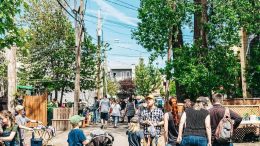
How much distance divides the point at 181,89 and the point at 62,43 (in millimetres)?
17733

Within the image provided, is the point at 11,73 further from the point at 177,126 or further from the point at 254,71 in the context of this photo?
the point at 177,126

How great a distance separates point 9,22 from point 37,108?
13.9 meters

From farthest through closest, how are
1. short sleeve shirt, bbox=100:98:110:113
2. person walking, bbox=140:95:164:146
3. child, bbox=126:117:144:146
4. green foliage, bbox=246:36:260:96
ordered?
short sleeve shirt, bbox=100:98:110:113 < green foliage, bbox=246:36:260:96 < child, bbox=126:117:144:146 < person walking, bbox=140:95:164:146

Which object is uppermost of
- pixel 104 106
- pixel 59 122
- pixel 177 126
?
pixel 177 126

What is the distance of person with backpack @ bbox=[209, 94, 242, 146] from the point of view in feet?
31.7

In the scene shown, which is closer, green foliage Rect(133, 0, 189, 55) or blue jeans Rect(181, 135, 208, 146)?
blue jeans Rect(181, 135, 208, 146)

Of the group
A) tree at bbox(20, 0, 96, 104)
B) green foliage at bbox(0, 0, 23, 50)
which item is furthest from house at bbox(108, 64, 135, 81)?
green foliage at bbox(0, 0, 23, 50)

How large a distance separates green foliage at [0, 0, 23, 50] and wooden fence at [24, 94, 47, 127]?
12625 mm

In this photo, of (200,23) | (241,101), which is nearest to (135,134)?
(200,23)

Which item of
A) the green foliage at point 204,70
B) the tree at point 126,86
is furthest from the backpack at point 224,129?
A: the tree at point 126,86

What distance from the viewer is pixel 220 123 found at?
9711 millimetres

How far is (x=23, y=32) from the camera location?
1331cm

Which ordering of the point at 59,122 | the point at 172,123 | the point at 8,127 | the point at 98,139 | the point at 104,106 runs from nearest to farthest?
the point at 172,123 < the point at 8,127 < the point at 98,139 < the point at 59,122 < the point at 104,106

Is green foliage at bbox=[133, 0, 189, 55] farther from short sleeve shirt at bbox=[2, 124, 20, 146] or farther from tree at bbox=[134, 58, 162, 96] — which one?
tree at bbox=[134, 58, 162, 96]
